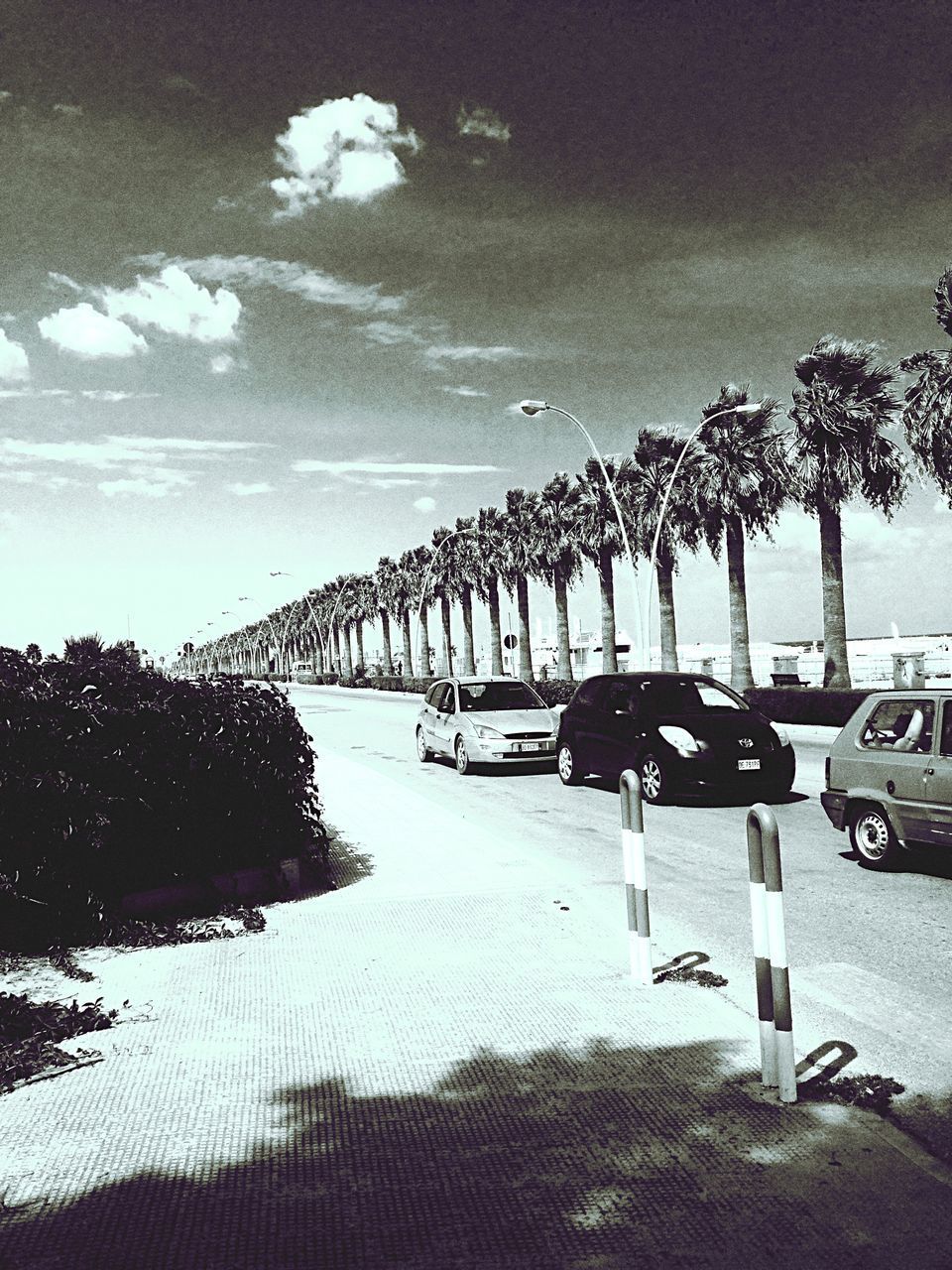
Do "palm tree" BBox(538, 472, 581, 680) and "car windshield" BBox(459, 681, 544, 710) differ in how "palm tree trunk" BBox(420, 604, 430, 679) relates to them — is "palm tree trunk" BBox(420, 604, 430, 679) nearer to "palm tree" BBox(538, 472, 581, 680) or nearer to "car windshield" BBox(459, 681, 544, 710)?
"palm tree" BBox(538, 472, 581, 680)

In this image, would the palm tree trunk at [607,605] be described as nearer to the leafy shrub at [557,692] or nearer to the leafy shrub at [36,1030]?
the leafy shrub at [557,692]

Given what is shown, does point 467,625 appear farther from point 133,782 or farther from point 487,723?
point 133,782

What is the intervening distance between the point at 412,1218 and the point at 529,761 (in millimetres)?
14061

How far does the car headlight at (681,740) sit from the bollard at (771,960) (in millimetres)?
8661

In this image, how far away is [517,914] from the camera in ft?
24.5

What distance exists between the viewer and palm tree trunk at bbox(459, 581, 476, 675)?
239 ft

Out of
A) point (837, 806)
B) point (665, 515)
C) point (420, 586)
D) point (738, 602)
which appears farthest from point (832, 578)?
point (420, 586)

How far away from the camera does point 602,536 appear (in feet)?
168

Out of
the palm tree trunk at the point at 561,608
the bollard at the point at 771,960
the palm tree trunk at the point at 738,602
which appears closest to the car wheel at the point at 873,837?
the bollard at the point at 771,960

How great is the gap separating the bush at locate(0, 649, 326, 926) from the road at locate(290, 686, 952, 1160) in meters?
2.54

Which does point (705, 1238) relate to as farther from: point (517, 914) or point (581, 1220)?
point (517, 914)

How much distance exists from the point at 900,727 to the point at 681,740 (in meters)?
4.42

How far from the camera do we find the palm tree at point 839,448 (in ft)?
103

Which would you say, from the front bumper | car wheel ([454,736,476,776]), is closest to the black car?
the front bumper
